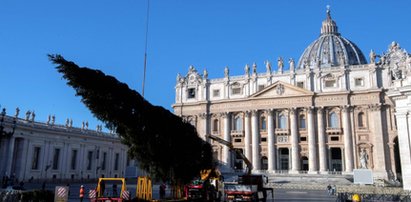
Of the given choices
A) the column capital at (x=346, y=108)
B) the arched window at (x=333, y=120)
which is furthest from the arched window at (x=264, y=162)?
the column capital at (x=346, y=108)

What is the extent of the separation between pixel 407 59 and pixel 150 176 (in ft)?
52.8

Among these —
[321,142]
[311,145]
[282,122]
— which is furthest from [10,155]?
[321,142]

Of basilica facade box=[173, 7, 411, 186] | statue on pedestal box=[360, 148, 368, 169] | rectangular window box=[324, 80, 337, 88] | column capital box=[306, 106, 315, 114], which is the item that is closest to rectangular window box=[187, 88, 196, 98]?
basilica facade box=[173, 7, 411, 186]

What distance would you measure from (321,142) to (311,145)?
1.45 metres

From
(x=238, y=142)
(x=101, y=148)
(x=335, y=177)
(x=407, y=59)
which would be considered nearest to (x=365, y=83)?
(x=335, y=177)

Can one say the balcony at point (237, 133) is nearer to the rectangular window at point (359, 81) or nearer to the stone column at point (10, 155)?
the rectangular window at point (359, 81)

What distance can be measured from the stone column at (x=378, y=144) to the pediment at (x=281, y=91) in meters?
9.18

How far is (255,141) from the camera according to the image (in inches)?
2207

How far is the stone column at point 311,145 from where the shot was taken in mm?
51656

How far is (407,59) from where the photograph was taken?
850 inches

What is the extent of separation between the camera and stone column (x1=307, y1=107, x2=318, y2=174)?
5166 cm

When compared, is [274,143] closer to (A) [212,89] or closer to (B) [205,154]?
(A) [212,89]

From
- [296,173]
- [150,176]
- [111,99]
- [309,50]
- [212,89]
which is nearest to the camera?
[111,99]

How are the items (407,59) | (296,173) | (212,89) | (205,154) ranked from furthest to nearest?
(212,89) → (296,173) → (407,59) → (205,154)
